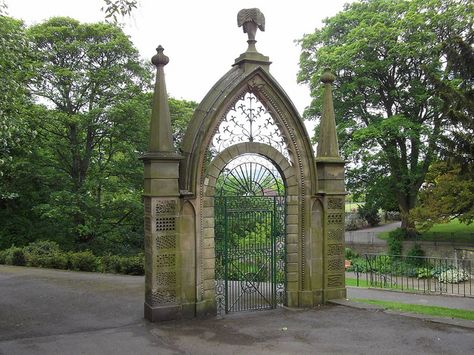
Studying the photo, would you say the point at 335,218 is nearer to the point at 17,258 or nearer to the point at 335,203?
the point at 335,203

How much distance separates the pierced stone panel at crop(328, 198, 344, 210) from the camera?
33.2 ft

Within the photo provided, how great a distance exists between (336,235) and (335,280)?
40.1 inches

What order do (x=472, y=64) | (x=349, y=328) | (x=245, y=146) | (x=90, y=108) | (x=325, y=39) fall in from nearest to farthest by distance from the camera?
1. (x=349, y=328)
2. (x=245, y=146)
3. (x=472, y=64)
4. (x=90, y=108)
5. (x=325, y=39)

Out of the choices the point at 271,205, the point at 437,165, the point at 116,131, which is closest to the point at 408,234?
the point at 437,165

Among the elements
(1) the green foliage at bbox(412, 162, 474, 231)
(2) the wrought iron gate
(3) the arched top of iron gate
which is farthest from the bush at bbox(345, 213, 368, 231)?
(3) the arched top of iron gate

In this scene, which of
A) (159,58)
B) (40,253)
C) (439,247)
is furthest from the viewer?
(439,247)

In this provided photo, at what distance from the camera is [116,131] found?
19062mm

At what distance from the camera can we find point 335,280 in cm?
1015

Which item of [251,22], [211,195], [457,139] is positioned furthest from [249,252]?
[457,139]

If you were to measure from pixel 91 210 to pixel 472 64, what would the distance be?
15.3 m

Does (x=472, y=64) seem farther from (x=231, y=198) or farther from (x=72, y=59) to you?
(x=72, y=59)

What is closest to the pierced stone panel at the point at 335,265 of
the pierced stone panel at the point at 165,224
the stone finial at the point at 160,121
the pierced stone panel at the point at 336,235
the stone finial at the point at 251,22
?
the pierced stone panel at the point at 336,235

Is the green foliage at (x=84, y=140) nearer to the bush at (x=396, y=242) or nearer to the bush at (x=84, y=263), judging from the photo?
the bush at (x=84, y=263)

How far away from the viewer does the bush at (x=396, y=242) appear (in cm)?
2686
